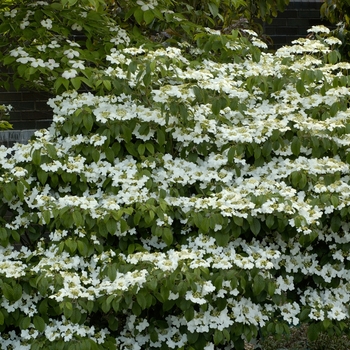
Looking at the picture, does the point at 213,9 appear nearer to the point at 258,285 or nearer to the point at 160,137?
the point at 160,137

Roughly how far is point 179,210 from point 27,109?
Answer: 9.04 feet

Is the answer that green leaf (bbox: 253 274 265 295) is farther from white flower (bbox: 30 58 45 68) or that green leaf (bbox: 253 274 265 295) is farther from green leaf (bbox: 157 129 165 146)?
white flower (bbox: 30 58 45 68)

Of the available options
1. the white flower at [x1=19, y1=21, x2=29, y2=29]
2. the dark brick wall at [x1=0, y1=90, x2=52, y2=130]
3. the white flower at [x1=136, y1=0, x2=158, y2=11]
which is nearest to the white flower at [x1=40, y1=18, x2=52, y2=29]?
the white flower at [x1=19, y1=21, x2=29, y2=29]

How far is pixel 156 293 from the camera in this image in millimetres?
3527

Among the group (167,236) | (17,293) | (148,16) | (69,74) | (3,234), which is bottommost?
(17,293)

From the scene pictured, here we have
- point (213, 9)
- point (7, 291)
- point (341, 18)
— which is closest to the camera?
point (7, 291)

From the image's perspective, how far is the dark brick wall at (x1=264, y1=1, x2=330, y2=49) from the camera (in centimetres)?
782

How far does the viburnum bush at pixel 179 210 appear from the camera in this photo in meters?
3.64

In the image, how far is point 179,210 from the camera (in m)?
3.89

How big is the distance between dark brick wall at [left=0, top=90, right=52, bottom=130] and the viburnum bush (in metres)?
2.00

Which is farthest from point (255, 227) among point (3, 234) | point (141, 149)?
point (3, 234)

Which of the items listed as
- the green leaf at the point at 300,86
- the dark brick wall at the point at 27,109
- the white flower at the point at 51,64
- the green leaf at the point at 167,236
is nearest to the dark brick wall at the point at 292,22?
the dark brick wall at the point at 27,109

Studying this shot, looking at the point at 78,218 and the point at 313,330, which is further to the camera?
the point at 313,330

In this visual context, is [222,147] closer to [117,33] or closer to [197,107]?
[197,107]
